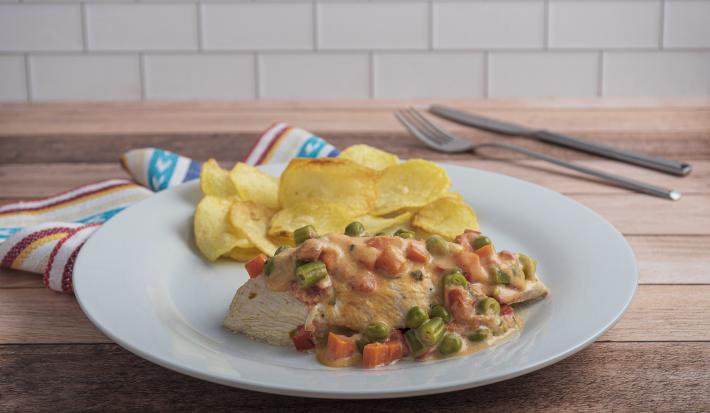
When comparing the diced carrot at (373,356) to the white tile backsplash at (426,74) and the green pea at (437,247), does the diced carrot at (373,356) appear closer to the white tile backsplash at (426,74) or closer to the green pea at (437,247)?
the green pea at (437,247)

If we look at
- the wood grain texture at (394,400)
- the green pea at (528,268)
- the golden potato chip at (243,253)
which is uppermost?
the green pea at (528,268)

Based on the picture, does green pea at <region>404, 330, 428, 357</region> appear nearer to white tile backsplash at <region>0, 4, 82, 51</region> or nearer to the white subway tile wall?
the white subway tile wall

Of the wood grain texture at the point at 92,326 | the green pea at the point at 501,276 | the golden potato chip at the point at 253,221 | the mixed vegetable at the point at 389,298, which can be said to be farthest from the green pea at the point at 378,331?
the golden potato chip at the point at 253,221

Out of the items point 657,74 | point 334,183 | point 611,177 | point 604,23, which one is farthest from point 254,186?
point 657,74

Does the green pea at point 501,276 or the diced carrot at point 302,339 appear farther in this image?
the green pea at point 501,276

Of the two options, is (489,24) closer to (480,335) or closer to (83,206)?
(83,206)

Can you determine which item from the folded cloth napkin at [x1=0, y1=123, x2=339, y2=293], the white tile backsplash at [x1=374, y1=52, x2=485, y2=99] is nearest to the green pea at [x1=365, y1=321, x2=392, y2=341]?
the folded cloth napkin at [x1=0, y1=123, x2=339, y2=293]

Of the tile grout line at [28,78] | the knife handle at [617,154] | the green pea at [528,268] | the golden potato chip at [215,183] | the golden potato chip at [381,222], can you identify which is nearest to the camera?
the green pea at [528,268]
